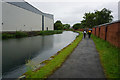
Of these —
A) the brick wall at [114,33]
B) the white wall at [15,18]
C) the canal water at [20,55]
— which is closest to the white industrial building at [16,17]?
the white wall at [15,18]

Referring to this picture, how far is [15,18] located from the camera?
2520 cm

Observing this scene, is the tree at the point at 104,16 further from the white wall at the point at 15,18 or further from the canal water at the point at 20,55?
the white wall at the point at 15,18

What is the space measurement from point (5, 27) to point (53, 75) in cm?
2206

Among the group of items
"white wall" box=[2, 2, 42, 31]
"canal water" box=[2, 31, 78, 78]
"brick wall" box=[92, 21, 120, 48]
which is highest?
"white wall" box=[2, 2, 42, 31]

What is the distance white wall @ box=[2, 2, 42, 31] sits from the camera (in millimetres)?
21658

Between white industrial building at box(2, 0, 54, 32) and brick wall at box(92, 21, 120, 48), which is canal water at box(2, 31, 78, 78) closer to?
brick wall at box(92, 21, 120, 48)

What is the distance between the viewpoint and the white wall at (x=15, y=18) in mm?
21658

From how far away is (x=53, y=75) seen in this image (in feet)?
11.7

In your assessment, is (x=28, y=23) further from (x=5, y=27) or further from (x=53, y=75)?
(x=53, y=75)

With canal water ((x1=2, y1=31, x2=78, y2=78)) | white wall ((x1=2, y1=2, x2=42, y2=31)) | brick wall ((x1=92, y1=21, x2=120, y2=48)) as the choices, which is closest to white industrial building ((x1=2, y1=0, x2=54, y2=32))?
white wall ((x1=2, y1=2, x2=42, y2=31))

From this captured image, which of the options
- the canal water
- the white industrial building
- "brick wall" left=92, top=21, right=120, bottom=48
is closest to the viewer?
the canal water

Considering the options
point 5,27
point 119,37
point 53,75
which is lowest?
point 53,75

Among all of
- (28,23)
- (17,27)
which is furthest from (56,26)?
(17,27)

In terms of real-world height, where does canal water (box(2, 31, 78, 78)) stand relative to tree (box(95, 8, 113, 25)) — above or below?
below
